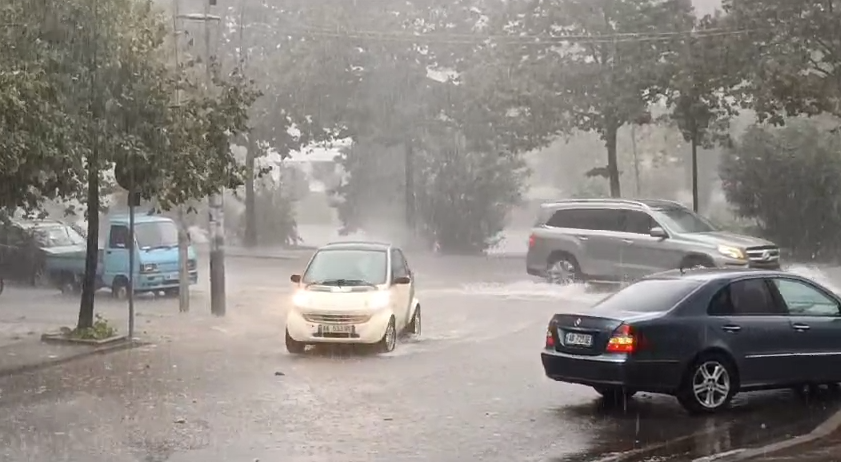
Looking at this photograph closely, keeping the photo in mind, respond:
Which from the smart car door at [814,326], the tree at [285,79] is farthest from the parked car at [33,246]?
the smart car door at [814,326]

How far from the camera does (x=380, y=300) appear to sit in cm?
1652

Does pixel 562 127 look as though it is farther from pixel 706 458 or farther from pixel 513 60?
pixel 706 458

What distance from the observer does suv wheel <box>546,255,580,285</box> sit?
85.7 feet

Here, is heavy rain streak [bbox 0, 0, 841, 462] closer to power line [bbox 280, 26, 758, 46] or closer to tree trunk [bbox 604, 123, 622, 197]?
power line [bbox 280, 26, 758, 46]

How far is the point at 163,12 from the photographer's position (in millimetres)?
17859

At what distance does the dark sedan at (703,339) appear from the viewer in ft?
36.8

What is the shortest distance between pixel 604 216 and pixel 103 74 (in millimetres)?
12812

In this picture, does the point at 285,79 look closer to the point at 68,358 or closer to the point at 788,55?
the point at 788,55

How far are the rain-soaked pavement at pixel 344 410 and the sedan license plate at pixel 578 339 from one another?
28.3 inches

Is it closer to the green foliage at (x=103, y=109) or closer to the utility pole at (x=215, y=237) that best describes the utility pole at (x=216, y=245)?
the utility pole at (x=215, y=237)

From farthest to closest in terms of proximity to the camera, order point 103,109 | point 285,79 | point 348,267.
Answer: point 285,79
point 348,267
point 103,109

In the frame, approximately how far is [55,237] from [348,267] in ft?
44.9

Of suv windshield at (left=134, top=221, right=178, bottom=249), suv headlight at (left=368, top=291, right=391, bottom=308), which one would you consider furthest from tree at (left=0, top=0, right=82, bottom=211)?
suv windshield at (left=134, top=221, right=178, bottom=249)

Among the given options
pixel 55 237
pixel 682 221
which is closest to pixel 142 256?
pixel 55 237
